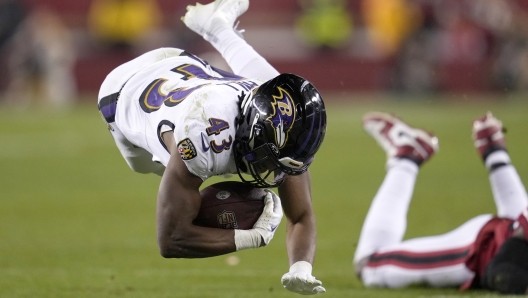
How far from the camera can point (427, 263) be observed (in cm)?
533

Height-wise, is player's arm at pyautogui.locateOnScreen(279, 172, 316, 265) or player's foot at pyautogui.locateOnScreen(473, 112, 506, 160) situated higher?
player's foot at pyautogui.locateOnScreen(473, 112, 506, 160)

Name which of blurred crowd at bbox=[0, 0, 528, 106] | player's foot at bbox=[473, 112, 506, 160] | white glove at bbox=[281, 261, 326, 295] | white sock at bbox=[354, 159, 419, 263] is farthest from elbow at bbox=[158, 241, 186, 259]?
blurred crowd at bbox=[0, 0, 528, 106]

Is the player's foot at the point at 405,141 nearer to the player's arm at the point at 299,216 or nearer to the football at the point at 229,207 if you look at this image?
the player's arm at the point at 299,216

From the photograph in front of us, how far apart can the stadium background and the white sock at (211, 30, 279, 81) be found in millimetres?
1257

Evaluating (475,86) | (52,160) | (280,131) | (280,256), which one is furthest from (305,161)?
(475,86)

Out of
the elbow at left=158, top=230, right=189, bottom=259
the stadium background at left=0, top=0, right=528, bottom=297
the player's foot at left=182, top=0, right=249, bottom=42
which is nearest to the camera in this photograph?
the elbow at left=158, top=230, right=189, bottom=259

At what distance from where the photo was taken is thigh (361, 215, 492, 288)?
17.3ft

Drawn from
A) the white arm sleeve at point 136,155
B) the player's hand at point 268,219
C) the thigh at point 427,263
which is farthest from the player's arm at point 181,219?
the thigh at point 427,263

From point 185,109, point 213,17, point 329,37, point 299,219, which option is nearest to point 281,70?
point 329,37

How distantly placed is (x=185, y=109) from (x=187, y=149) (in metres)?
0.24

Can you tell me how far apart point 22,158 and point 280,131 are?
8438mm

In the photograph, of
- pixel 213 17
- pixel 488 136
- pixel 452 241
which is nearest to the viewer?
pixel 452 241

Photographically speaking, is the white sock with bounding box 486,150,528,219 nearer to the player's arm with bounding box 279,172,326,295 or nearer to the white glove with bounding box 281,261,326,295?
the player's arm with bounding box 279,172,326,295

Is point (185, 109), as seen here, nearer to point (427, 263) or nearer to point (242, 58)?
point (242, 58)
